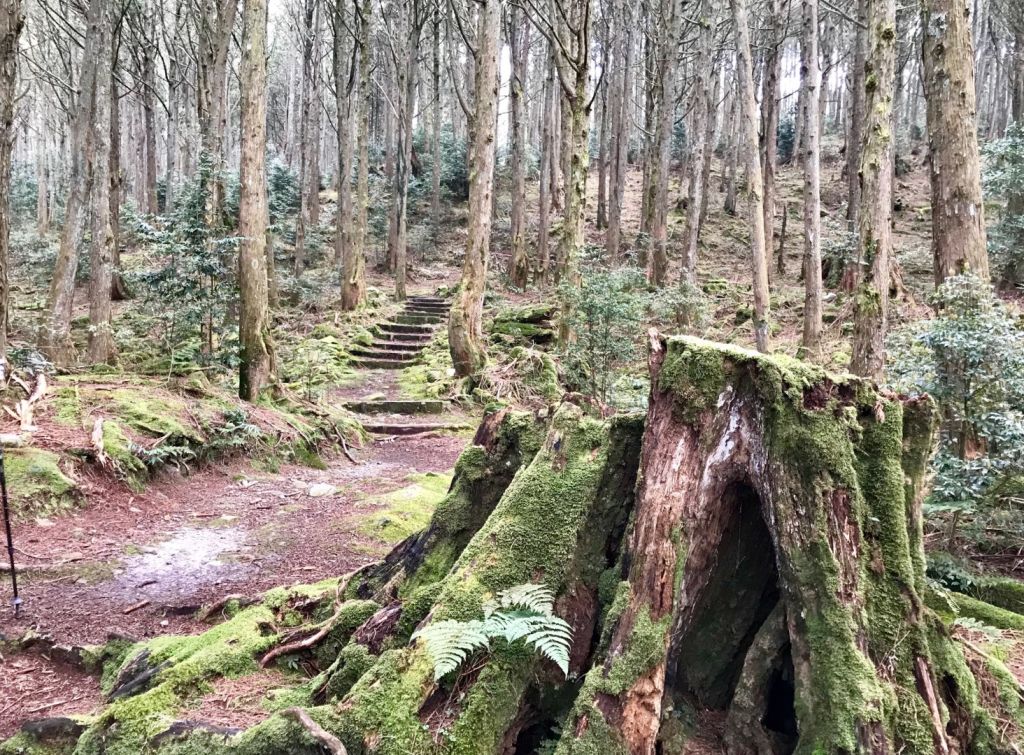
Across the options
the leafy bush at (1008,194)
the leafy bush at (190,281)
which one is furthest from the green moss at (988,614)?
the leafy bush at (1008,194)

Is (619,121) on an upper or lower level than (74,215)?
upper

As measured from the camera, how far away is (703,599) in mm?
2643

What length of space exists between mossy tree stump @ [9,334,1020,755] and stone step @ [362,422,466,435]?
8.06 metres

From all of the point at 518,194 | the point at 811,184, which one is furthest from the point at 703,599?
the point at 518,194

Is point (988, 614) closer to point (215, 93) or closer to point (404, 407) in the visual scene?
point (404, 407)

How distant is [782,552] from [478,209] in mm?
10906

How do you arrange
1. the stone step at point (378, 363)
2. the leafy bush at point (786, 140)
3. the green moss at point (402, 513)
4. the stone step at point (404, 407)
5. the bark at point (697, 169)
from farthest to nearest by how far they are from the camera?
1. the leafy bush at point (786, 140)
2. the bark at point (697, 169)
3. the stone step at point (378, 363)
4. the stone step at point (404, 407)
5. the green moss at point (402, 513)

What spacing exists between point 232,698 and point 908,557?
8.87 feet

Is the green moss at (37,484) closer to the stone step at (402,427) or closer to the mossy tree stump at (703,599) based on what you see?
the mossy tree stump at (703,599)

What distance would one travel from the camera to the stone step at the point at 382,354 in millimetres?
15151

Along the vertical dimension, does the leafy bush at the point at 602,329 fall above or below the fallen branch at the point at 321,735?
above

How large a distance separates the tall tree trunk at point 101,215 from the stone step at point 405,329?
20.9 feet

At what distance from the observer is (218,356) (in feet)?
30.4

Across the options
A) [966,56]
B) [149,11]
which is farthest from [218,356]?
[149,11]
